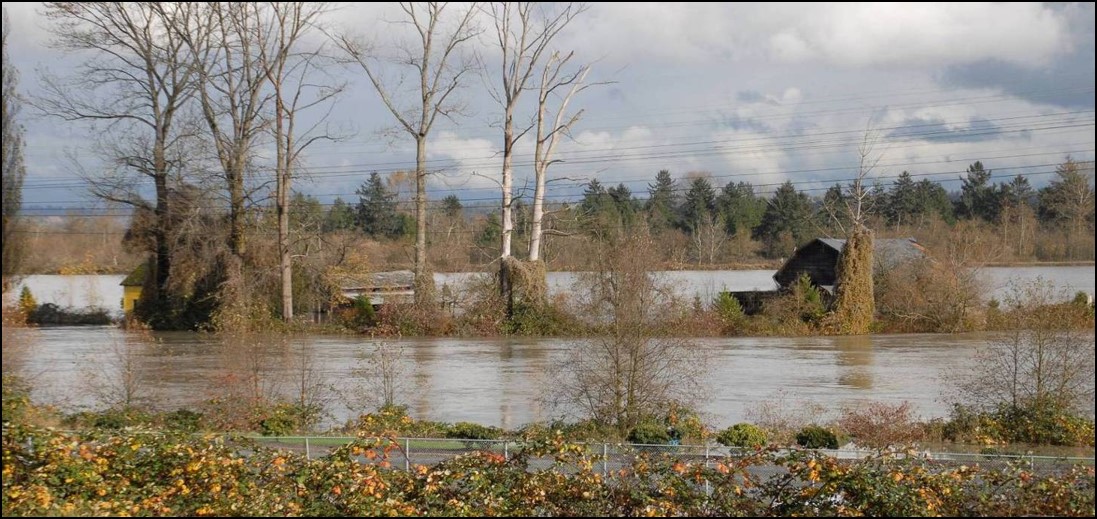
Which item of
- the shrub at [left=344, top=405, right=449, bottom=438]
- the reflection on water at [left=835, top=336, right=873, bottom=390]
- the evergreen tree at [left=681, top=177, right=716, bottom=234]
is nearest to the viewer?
the shrub at [left=344, top=405, right=449, bottom=438]

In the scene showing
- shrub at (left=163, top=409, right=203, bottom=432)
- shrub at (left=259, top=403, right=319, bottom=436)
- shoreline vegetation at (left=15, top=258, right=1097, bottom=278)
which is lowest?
shrub at (left=259, top=403, right=319, bottom=436)

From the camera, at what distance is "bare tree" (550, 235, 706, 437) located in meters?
14.6

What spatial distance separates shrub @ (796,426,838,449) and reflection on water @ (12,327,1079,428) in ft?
6.21

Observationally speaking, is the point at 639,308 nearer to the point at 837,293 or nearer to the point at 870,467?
the point at 870,467

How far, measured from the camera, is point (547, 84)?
2952cm

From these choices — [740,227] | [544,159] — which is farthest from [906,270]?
[544,159]

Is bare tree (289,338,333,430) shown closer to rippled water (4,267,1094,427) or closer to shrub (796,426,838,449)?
rippled water (4,267,1094,427)

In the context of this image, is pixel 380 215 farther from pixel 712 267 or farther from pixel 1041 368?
pixel 1041 368

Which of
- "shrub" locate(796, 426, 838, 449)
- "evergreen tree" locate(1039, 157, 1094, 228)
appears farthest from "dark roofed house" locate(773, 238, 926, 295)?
"shrub" locate(796, 426, 838, 449)

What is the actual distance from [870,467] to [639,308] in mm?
6592

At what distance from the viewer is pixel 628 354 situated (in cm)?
1470

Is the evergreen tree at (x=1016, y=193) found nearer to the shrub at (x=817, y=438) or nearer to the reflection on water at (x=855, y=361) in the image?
the reflection on water at (x=855, y=361)

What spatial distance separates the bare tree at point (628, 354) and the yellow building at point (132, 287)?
19460mm

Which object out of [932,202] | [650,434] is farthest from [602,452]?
[932,202]
